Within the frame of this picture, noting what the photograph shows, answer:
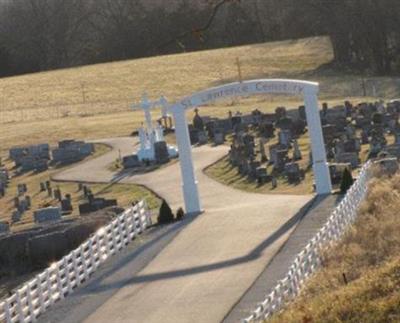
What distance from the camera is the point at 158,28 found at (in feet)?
337

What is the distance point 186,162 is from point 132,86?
64.2 meters

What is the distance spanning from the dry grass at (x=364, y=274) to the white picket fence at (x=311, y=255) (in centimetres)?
21

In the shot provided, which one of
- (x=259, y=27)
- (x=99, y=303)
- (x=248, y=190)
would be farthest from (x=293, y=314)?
(x=259, y=27)

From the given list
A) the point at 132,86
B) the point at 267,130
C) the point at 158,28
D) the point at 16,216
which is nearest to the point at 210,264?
the point at 16,216

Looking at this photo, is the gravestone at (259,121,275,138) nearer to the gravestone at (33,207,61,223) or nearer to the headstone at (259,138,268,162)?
the headstone at (259,138,268,162)

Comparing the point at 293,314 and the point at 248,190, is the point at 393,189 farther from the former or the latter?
the point at 293,314

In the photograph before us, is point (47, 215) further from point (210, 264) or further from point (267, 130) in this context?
point (267, 130)

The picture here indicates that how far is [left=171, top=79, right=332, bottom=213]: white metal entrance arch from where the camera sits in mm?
31938

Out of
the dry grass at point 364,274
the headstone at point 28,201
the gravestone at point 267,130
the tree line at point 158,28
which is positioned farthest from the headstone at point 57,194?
the tree line at point 158,28

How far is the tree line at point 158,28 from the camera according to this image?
8969 centimetres

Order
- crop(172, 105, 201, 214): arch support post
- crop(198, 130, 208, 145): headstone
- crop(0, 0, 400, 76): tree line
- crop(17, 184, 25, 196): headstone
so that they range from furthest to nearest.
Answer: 1. crop(0, 0, 400, 76): tree line
2. crop(198, 130, 208, 145): headstone
3. crop(17, 184, 25, 196): headstone
4. crop(172, 105, 201, 214): arch support post

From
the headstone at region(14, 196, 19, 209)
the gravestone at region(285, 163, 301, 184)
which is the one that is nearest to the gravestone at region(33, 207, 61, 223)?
the headstone at region(14, 196, 19, 209)

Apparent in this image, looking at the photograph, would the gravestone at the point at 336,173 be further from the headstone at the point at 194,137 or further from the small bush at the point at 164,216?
the headstone at the point at 194,137

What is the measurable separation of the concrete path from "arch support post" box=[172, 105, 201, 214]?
0.73 metres
